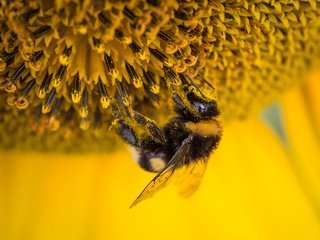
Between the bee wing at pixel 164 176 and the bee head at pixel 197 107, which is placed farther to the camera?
the bee head at pixel 197 107

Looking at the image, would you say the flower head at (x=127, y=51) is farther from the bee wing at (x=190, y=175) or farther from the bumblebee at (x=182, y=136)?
the bee wing at (x=190, y=175)

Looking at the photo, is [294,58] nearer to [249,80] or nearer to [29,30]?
[249,80]

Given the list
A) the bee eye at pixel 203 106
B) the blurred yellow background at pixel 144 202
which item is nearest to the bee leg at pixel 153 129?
the bee eye at pixel 203 106

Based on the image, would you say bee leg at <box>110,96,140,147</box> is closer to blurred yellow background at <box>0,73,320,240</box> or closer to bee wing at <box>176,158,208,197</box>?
bee wing at <box>176,158,208,197</box>

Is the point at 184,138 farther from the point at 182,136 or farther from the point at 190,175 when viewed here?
the point at 190,175

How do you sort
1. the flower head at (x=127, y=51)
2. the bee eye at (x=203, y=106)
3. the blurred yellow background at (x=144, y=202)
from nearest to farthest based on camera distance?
the flower head at (x=127, y=51) → the bee eye at (x=203, y=106) → the blurred yellow background at (x=144, y=202)

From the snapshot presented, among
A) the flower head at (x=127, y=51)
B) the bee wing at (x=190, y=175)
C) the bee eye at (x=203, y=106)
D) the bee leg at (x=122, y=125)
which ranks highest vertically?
the flower head at (x=127, y=51)
